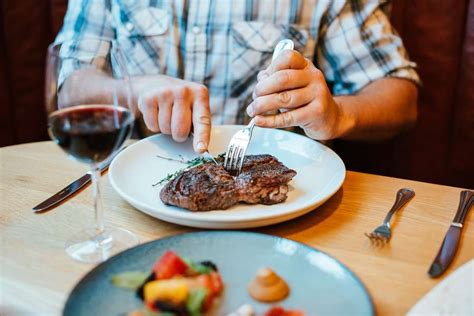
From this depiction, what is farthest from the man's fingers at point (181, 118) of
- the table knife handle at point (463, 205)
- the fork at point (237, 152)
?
the table knife handle at point (463, 205)

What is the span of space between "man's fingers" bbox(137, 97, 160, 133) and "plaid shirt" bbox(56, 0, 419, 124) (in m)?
0.48

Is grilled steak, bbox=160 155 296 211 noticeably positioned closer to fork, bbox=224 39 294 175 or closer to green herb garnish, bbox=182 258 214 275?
fork, bbox=224 39 294 175

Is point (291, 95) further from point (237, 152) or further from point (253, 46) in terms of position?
point (253, 46)

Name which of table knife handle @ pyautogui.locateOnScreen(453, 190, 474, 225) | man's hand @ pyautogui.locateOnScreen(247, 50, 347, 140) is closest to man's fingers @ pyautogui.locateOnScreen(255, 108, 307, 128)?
man's hand @ pyautogui.locateOnScreen(247, 50, 347, 140)

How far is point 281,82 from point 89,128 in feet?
1.55

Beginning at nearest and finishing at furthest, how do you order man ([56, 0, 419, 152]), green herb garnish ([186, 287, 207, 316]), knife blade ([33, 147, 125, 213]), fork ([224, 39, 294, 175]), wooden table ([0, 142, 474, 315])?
green herb garnish ([186, 287, 207, 316]) → wooden table ([0, 142, 474, 315]) → knife blade ([33, 147, 125, 213]) → fork ([224, 39, 294, 175]) → man ([56, 0, 419, 152])

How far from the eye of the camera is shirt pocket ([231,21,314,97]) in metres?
1.61

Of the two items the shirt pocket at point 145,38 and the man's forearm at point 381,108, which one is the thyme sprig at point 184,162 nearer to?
the man's forearm at point 381,108

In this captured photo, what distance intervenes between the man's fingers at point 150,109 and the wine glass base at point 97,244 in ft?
1.22

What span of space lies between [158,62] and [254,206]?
35.2 inches

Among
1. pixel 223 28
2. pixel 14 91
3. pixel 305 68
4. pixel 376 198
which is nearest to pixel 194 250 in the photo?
pixel 376 198

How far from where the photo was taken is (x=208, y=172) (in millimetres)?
962

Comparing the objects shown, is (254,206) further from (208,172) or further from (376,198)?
(376,198)

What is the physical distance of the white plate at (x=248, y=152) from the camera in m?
0.83
